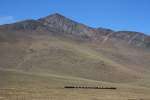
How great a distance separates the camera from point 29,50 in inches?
4970

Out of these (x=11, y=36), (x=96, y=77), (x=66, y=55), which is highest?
(x=11, y=36)

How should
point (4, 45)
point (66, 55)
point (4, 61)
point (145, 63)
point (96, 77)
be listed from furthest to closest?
point (145, 63), point (4, 45), point (66, 55), point (4, 61), point (96, 77)

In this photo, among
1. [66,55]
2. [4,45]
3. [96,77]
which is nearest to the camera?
[96,77]

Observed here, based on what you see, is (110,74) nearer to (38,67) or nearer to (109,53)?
(38,67)

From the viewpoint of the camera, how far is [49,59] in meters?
116

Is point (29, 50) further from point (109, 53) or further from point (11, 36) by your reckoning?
point (109, 53)

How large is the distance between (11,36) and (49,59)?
41215 millimetres

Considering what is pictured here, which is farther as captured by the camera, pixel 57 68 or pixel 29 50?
pixel 29 50

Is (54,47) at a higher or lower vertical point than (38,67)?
higher

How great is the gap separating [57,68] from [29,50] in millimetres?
24790

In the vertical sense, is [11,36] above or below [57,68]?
above

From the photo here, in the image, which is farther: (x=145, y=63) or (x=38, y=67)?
(x=145, y=63)

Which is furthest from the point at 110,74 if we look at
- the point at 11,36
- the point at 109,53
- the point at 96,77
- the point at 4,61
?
the point at 11,36

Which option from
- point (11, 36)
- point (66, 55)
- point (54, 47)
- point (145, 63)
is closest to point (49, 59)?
point (66, 55)
